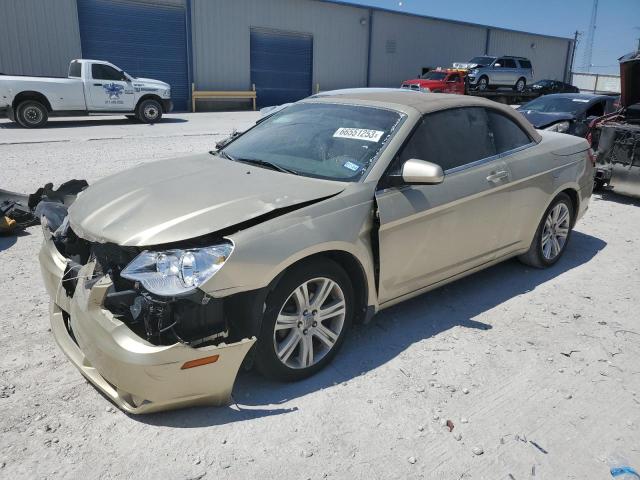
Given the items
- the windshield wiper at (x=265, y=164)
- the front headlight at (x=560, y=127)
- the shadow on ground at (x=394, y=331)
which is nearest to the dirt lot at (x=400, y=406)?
the shadow on ground at (x=394, y=331)

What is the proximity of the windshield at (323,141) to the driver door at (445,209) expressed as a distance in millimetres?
226

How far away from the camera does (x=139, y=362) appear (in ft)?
8.46

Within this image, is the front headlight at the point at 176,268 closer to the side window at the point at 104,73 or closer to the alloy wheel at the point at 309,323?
the alloy wheel at the point at 309,323

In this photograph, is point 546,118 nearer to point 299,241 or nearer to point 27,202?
point 27,202

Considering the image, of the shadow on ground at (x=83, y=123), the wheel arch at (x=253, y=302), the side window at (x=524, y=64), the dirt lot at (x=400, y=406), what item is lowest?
the dirt lot at (x=400, y=406)

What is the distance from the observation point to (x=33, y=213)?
5.90m

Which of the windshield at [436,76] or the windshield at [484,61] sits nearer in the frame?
the windshield at [436,76]

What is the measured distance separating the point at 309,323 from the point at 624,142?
7.11 metres

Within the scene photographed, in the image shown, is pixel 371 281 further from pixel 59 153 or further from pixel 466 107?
pixel 59 153

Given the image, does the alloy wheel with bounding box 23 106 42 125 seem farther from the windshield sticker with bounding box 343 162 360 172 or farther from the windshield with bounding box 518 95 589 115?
the windshield sticker with bounding box 343 162 360 172

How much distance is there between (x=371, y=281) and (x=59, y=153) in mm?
9146

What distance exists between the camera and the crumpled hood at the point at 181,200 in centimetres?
285

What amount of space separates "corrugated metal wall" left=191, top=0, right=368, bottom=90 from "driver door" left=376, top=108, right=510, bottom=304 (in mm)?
24385

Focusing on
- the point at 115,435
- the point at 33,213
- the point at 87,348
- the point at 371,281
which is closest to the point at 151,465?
the point at 115,435
